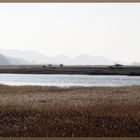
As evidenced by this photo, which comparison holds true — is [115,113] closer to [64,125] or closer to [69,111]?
[69,111]

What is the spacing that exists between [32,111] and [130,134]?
24.2ft

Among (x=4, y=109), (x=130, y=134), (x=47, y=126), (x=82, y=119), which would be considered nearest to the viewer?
(x=130, y=134)

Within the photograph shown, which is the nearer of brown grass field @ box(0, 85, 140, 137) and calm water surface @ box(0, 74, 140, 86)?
brown grass field @ box(0, 85, 140, 137)

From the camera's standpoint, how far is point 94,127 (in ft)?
56.7

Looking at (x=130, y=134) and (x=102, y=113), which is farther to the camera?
(x=102, y=113)

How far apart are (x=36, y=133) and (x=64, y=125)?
1935 millimetres

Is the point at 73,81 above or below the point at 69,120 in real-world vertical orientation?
below

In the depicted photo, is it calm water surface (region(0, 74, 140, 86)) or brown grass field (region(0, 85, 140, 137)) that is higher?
brown grass field (region(0, 85, 140, 137))

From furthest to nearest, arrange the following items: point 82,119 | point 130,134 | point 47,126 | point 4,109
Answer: point 4,109 → point 82,119 → point 47,126 → point 130,134

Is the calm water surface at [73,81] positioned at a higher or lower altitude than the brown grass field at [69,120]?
lower

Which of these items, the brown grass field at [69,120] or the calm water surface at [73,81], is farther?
the calm water surface at [73,81]

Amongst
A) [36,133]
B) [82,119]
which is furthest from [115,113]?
[36,133]

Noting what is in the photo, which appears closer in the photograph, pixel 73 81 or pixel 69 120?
pixel 69 120

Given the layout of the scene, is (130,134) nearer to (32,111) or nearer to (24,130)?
(24,130)
